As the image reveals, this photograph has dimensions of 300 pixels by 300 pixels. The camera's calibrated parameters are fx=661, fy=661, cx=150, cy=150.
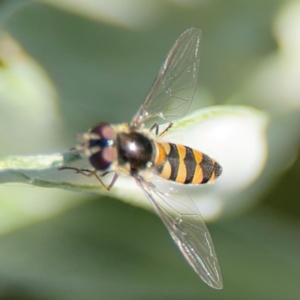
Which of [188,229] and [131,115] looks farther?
[131,115]

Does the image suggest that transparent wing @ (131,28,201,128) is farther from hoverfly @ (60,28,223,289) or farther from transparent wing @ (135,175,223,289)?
transparent wing @ (135,175,223,289)

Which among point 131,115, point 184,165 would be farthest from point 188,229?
point 131,115

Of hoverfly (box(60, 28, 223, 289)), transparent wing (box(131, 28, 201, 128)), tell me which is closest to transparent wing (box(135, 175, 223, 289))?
hoverfly (box(60, 28, 223, 289))

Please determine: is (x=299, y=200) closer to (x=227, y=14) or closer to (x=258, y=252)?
(x=258, y=252)

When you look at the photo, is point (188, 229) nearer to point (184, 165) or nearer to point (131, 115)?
point (184, 165)

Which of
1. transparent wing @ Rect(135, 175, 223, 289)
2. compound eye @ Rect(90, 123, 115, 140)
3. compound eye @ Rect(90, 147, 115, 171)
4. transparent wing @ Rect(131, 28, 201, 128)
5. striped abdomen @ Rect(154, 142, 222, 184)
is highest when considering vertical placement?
transparent wing @ Rect(131, 28, 201, 128)

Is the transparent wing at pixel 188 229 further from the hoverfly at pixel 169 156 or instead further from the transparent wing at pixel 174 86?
the transparent wing at pixel 174 86

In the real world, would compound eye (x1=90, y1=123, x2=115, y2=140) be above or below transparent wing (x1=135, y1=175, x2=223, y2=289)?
above

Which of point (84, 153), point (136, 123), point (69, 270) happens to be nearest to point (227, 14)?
point (136, 123)

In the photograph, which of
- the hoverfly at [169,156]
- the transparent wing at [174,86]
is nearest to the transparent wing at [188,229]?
the hoverfly at [169,156]
